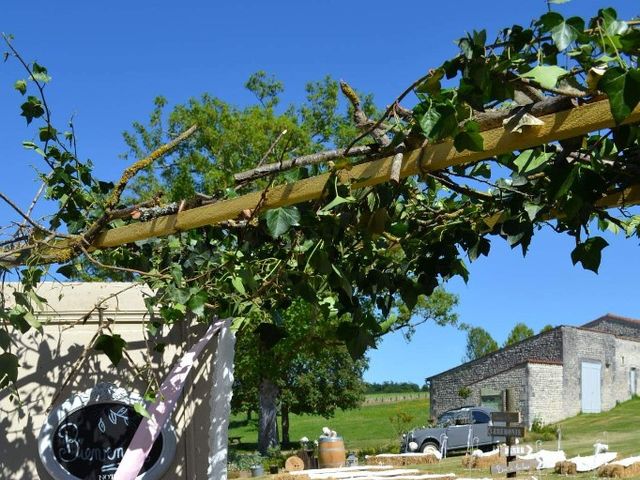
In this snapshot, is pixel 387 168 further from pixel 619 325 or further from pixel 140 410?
pixel 619 325

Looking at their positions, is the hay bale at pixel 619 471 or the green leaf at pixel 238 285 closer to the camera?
the green leaf at pixel 238 285

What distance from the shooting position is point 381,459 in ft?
69.5

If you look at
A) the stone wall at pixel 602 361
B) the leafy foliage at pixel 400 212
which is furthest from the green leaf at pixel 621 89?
the stone wall at pixel 602 361

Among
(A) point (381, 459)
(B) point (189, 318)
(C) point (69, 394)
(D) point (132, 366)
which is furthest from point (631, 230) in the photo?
(A) point (381, 459)

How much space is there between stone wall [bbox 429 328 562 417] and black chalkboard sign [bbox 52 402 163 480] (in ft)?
93.7

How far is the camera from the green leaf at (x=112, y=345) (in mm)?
4457

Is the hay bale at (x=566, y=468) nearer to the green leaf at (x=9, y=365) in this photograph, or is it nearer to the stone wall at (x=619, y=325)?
the green leaf at (x=9, y=365)

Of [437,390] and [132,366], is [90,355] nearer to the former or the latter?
[132,366]

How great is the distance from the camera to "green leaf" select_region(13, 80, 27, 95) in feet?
13.8

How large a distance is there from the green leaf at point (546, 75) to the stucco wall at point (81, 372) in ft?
9.92

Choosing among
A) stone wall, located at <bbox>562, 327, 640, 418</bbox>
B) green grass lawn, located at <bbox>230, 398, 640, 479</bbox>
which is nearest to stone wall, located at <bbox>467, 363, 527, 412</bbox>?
Answer: green grass lawn, located at <bbox>230, 398, 640, 479</bbox>

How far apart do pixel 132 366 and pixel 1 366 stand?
45.1 inches

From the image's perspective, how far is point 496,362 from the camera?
3316 centimetres

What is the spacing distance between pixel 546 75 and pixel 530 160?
70 cm
